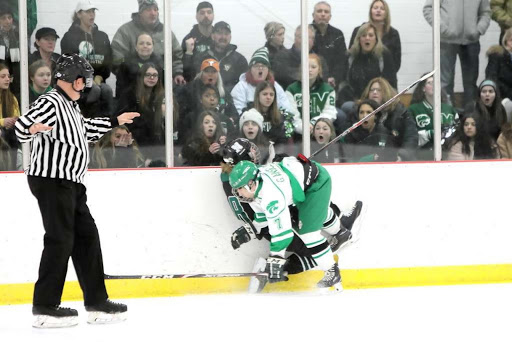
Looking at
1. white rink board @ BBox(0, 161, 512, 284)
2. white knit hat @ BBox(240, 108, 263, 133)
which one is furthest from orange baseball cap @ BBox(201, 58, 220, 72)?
white rink board @ BBox(0, 161, 512, 284)

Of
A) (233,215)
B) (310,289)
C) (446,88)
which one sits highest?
(446,88)

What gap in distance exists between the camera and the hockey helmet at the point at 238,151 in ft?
14.7

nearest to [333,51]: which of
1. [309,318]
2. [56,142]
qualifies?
[309,318]

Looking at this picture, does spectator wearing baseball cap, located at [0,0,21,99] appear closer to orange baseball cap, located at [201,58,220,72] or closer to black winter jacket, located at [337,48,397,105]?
orange baseball cap, located at [201,58,220,72]

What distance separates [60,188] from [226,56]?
65.9 inches

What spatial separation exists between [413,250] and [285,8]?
1480 mm

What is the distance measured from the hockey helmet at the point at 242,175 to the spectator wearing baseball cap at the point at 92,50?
865 millimetres

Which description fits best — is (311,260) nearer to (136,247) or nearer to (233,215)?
(233,215)

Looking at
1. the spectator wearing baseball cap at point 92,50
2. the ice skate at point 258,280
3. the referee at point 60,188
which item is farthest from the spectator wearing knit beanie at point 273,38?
the referee at point 60,188

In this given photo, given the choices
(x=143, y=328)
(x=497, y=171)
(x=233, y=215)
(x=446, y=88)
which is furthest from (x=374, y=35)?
(x=143, y=328)

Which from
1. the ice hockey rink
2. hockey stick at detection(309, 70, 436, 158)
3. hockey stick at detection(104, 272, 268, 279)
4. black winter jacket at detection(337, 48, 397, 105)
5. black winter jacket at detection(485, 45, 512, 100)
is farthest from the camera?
black winter jacket at detection(485, 45, 512, 100)

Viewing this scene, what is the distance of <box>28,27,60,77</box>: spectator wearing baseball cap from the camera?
4598 millimetres

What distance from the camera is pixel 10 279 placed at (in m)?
4.31

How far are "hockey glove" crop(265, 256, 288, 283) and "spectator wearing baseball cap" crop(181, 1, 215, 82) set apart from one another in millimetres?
1119
